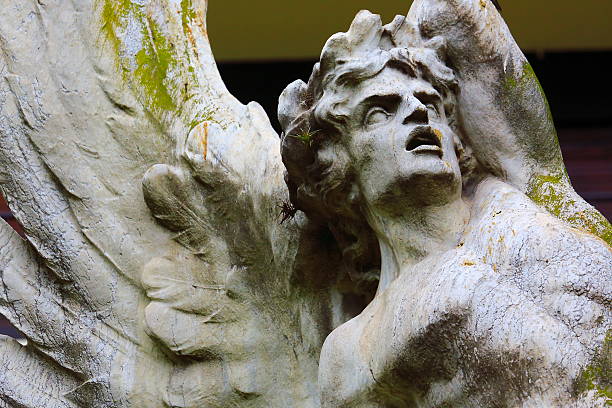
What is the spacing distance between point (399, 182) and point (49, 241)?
2.19ft

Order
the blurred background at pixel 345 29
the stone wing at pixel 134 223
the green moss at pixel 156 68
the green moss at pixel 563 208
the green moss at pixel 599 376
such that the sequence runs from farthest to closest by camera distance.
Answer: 1. the blurred background at pixel 345 29
2. the green moss at pixel 156 68
3. the stone wing at pixel 134 223
4. the green moss at pixel 563 208
5. the green moss at pixel 599 376

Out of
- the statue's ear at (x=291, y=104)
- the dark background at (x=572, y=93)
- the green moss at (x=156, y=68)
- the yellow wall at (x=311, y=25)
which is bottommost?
the dark background at (x=572, y=93)

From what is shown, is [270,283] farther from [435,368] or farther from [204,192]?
[435,368]

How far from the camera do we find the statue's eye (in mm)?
2070

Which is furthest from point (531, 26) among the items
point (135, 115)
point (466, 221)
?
point (466, 221)

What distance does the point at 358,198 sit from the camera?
2125 mm

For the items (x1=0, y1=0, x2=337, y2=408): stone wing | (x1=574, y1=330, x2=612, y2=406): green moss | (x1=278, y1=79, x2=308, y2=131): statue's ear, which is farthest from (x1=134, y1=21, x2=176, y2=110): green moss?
(x1=574, y1=330, x2=612, y2=406): green moss

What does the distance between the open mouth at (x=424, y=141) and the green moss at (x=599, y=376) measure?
13.4 inches

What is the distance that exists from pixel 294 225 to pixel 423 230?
0.92 feet

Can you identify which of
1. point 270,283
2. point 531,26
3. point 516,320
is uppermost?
point 516,320

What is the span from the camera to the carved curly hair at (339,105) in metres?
2.08

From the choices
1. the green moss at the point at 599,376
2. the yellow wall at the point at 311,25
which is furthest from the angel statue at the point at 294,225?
the yellow wall at the point at 311,25

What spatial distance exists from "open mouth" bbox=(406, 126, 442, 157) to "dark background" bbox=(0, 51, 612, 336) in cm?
166

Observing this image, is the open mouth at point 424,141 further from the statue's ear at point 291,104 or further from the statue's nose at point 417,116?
the statue's ear at point 291,104
